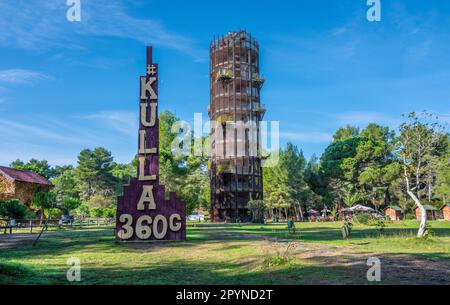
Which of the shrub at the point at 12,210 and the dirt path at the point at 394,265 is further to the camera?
the shrub at the point at 12,210

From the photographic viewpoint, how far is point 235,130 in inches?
2414

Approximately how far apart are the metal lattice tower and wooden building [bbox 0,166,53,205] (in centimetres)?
2673

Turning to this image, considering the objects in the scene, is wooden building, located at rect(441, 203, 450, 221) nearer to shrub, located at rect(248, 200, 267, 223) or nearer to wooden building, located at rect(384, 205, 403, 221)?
wooden building, located at rect(384, 205, 403, 221)

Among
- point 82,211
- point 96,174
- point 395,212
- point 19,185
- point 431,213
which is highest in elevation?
point 96,174

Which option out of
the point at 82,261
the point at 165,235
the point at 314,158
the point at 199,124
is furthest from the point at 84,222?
the point at 314,158

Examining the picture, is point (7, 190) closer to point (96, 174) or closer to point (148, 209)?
point (148, 209)

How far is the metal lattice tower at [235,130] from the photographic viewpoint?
60125 millimetres

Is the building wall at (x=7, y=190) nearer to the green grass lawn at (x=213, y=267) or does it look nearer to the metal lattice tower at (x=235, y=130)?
the metal lattice tower at (x=235, y=130)


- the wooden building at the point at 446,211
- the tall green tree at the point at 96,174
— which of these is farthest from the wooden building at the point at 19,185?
the wooden building at the point at 446,211

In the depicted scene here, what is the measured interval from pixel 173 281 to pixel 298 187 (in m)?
57.2

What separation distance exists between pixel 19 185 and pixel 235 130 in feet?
109

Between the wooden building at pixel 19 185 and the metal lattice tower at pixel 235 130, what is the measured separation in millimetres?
26728

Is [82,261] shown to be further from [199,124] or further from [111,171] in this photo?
[111,171]

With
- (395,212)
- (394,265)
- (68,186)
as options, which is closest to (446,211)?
(395,212)
